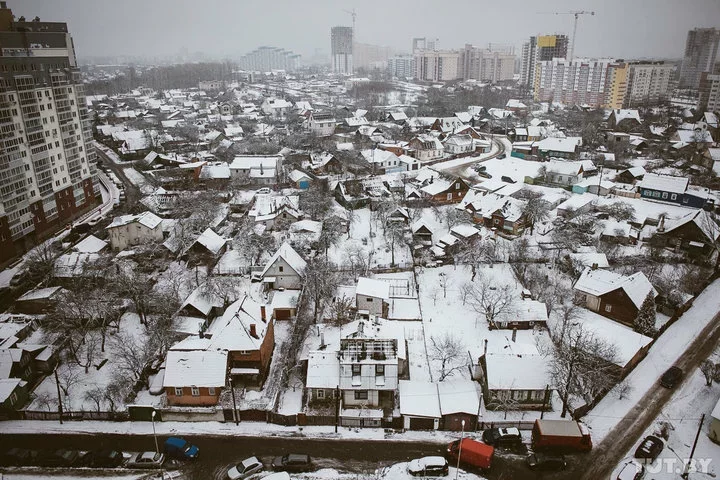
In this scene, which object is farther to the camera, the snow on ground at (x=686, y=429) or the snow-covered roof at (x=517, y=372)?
the snow-covered roof at (x=517, y=372)

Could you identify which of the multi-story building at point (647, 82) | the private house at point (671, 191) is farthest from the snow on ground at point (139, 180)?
the multi-story building at point (647, 82)

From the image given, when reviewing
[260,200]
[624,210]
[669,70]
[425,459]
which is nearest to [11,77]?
[260,200]

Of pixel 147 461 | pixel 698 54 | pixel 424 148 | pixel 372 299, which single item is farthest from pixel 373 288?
pixel 698 54

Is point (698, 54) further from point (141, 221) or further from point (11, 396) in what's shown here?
point (11, 396)

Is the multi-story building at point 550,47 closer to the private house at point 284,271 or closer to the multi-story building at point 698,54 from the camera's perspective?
the multi-story building at point 698,54

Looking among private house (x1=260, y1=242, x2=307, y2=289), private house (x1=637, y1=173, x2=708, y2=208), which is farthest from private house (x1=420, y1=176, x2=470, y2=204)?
private house (x1=260, y1=242, x2=307, y2=289)

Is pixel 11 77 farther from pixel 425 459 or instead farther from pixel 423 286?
pixel 425 459

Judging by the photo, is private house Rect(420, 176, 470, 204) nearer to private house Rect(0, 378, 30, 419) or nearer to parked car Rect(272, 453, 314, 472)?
parked car Rect(272, 453, 314, 472)
